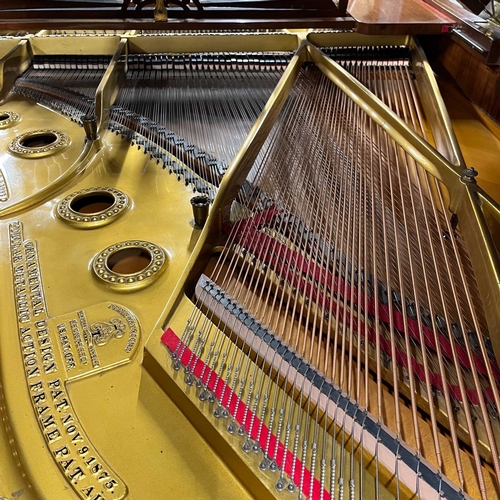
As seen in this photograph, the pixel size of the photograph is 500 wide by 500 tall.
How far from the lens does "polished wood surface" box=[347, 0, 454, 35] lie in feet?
9.18

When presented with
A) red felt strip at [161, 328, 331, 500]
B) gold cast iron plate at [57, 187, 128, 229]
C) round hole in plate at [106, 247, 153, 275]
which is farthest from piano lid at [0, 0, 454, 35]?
red felt strip at [161, 328, 331, 500]

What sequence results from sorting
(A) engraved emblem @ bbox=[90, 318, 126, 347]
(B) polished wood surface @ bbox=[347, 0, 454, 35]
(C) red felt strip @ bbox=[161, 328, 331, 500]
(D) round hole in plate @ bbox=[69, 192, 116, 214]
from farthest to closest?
(B) polished wood surface @ bbox=[347, 0, 454, 35]
(D) round hole in plate @ bbox=[69, 192, 116, 214]
(A) engraved emblem @ bbox=[90, 318, 126, 347]
(C) red felt strip @ bbox=[161, 328, 331, 500]

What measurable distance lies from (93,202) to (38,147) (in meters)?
0.58

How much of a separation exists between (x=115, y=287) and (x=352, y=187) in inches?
41.1

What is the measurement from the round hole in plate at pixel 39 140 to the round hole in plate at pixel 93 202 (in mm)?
607

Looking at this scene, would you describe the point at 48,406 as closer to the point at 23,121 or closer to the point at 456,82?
the point at 23,121

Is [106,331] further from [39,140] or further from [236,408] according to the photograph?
[39,140]

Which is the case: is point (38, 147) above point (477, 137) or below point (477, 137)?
below

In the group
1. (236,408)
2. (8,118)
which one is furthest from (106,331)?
(8,118)

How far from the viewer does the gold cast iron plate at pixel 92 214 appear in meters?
2.02

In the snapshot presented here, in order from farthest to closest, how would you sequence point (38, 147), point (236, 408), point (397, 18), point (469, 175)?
point (397, 18)
point (38, 147)
point (469, 175)
point (236, 408)

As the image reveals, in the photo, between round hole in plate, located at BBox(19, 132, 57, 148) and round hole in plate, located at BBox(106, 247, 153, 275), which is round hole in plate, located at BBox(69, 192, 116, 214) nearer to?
round hole in plate, located at BBox(106, 247, 153, 275)

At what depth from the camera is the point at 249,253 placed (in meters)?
1.82

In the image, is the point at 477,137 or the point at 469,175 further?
the point at 477,137
